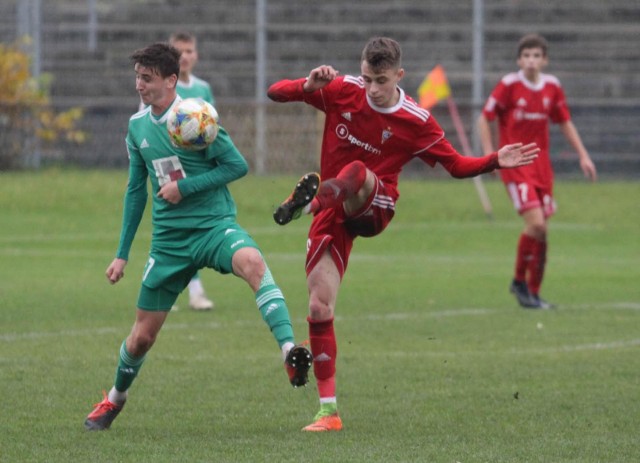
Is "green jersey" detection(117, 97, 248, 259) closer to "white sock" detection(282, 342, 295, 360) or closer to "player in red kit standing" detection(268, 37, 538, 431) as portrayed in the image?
"player in red kit standing" detection(268, 37, 538, 431)

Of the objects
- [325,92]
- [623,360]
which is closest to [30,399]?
[325,92]

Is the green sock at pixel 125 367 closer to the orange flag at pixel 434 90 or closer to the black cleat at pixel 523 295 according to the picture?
the black cleat at pixel 523 295

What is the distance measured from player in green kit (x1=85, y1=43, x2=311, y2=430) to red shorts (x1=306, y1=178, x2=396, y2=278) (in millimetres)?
549

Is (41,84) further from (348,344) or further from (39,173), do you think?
(348,344)

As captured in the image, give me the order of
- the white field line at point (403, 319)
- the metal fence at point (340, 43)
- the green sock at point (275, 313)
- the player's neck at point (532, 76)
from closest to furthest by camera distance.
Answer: the green sock at point (275, 313) < the white field line at point (403, 319) < the player's neck at point (532, 76) < the metal fence at point (340, 43)

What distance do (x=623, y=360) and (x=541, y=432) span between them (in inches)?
107

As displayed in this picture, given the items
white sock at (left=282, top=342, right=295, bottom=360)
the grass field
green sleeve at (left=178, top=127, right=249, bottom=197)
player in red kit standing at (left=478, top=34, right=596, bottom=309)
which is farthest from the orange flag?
white sock at (left=282, top=342, right=295, bottom=360)

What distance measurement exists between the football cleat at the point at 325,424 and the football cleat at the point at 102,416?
3.24ft

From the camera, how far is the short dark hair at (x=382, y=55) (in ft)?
22.6

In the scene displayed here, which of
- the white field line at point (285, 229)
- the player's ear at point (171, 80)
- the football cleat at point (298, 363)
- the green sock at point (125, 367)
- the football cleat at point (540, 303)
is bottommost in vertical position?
the white field line at point (285, 229)

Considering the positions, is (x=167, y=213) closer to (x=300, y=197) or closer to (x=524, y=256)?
(x=300, y=197)

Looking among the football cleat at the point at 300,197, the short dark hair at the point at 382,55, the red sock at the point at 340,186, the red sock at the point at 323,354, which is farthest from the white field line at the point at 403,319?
the short dark hair at the point at 382,55

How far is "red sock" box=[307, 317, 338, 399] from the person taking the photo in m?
7.11

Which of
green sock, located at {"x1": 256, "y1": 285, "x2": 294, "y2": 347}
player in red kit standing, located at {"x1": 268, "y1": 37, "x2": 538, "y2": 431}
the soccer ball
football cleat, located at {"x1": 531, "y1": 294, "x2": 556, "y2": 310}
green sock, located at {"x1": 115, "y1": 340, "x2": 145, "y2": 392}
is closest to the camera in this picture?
green sock, located at {"x1": 256, "y1": 285, "x2": 294, "y2": 347}
